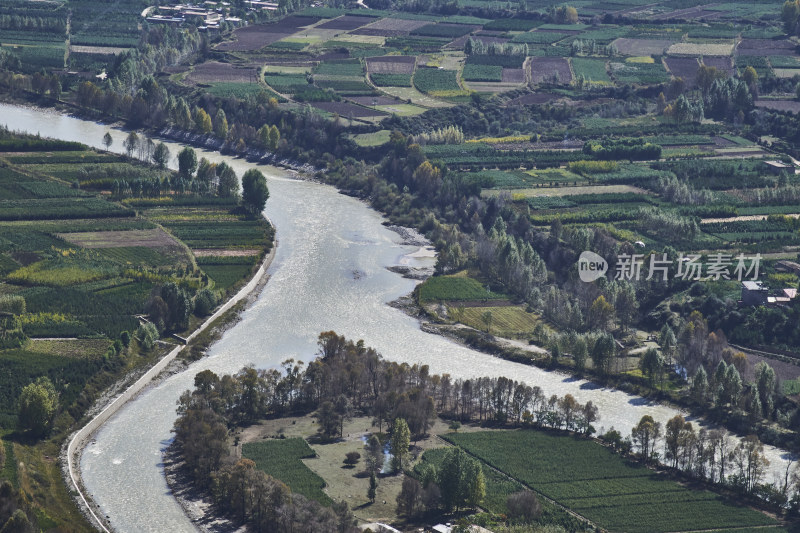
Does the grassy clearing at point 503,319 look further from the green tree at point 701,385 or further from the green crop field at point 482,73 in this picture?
the green crop field at point 482,73

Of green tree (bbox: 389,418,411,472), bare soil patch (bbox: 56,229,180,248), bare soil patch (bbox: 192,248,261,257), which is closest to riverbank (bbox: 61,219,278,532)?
bare soil patch (bbox: 192,248,261,257)

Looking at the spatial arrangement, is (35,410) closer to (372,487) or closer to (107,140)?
(372,487)

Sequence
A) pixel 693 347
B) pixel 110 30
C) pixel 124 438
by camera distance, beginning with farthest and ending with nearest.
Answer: pixel 110 30 < pixel 693 347 < pixel 124 438

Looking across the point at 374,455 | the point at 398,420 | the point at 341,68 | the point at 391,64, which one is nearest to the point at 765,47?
the point at 391,64

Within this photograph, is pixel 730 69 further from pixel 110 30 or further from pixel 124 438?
pixel 124 438

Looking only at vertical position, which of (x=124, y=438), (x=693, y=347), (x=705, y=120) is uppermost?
(x=705, y=120)

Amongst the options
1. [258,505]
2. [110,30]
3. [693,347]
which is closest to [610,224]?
[693,347]

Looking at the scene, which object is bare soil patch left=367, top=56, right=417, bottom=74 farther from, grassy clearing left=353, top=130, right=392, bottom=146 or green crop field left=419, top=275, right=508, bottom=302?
green crop field left=419, top=275, right=508, bottom=302
